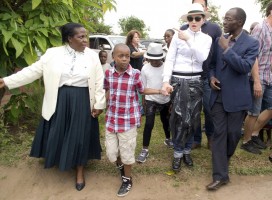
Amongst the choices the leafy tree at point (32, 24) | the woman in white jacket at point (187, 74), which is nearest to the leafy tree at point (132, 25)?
the leafy tree at point (32, 24)

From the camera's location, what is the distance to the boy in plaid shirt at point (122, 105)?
3217mm

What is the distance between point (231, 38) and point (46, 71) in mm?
2021

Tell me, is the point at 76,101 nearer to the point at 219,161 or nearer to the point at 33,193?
the point at 33,193

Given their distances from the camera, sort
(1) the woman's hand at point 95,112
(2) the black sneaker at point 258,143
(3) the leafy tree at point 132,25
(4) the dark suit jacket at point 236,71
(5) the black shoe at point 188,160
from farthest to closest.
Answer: (3) the leafy tree at point 132,25 → (2) the black sneaker at point 258,143 → (5) the black shoe at point 188,160 → (1) the woman's hand at point 95,112 → (4) the dark suit jacket at point 236,71

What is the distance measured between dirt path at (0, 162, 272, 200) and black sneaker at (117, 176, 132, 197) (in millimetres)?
58

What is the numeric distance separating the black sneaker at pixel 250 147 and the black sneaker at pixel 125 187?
5.97ft

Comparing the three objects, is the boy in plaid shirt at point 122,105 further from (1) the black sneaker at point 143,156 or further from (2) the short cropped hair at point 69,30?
(1) the black sneaker at point 143,156

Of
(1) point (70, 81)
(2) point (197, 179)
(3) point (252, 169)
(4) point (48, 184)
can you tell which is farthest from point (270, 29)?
(4) point (48, 184)

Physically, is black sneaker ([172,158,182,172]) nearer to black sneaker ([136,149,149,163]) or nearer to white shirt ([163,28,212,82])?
black sneaker ([136,149,149,163])

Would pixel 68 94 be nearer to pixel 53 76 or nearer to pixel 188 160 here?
pixel 53 76

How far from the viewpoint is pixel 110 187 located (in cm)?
361

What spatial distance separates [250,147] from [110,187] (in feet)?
6.78

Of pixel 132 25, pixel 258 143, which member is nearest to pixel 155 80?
pixel 258 143

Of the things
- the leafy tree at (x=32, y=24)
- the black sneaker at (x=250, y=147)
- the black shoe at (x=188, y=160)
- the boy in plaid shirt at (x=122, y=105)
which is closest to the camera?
the boy in plaid shirt at (x=122, y=105)
